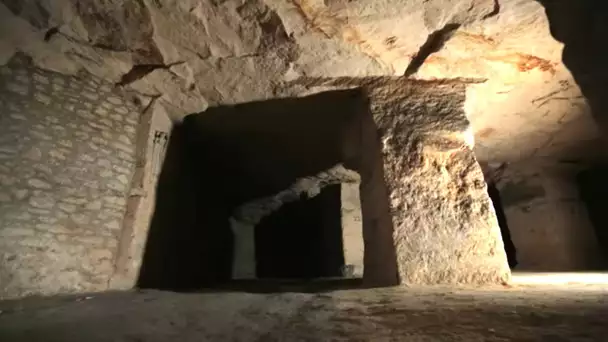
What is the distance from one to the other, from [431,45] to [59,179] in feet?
9.82

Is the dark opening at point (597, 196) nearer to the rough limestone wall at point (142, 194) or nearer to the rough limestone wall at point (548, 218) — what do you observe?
the rough limestone wall at point (548, 218)

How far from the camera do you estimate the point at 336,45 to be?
9.65ft

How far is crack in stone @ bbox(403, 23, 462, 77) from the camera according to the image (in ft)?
9.07

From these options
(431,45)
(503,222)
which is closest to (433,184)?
(431,45)

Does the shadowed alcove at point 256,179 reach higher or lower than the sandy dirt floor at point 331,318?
higher

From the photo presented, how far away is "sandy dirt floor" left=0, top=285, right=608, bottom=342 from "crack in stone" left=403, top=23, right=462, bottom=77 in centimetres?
175

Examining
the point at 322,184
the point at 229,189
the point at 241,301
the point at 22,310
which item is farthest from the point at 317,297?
the point at 229,189

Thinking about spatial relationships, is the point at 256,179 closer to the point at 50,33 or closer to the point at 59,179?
the point at 59,179

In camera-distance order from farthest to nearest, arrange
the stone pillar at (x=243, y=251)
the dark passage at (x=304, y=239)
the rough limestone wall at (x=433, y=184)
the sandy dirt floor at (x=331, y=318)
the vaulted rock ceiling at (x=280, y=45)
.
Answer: the stone pillar at (x=243, y=251)
the dark passage at (x=304, y=239)
the rough limestone wall at (x=433, y=184)
the vaulted rock ceiling at (x=280, y=45)
the sandy dirt floor at (x=331, y=318)

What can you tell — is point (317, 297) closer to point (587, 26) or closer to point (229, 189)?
point (587, 26)

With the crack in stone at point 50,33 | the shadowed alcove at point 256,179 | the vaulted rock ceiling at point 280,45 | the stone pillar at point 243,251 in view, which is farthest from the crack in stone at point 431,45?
the stone pillar at point 243,251

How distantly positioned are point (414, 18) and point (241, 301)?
7.04 ft

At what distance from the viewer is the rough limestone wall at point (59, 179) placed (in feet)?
8.80

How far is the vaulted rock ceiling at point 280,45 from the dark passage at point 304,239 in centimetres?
275
